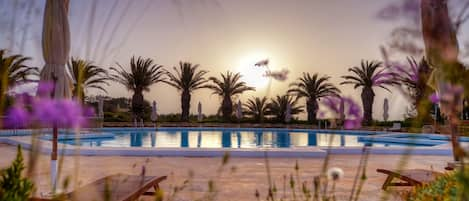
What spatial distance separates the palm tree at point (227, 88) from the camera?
2498cm

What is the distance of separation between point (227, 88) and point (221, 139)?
30.2 feet

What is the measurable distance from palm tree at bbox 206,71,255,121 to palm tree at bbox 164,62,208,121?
2.19ft

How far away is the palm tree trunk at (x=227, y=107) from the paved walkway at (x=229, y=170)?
54.4 ft

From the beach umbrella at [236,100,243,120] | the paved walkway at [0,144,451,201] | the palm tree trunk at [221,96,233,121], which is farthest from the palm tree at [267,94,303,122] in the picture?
the paved walkway at [0,144,451,201]

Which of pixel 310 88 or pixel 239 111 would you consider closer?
pixel 239 111

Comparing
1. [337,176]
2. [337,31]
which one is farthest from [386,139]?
[337,176]

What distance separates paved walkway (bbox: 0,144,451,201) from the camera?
4.73m

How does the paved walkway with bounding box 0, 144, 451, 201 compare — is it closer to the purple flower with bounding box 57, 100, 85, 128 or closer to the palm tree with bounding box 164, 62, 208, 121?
the purple flower with bounding box 57, 100, 85, 128

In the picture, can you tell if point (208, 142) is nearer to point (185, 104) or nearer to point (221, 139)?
point (221, 139)

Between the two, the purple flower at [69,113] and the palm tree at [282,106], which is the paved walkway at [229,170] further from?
the palm tree at [282,106]

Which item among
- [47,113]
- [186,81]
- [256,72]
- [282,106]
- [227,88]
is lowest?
[47,113]

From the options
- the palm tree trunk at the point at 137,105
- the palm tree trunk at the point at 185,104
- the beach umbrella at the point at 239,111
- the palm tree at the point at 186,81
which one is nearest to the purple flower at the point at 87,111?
the beach umbrella at the point at 239,111

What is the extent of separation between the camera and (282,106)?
80.3 ft

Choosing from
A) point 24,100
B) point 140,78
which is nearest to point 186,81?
point 140,78
